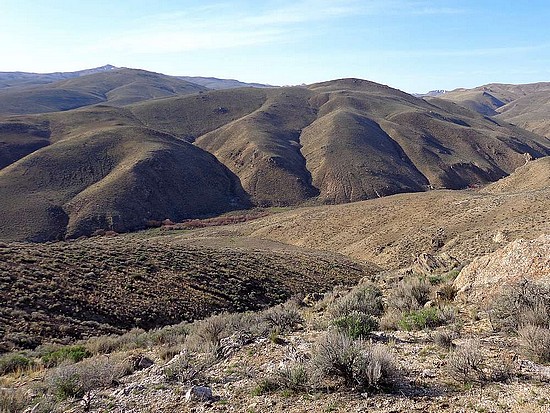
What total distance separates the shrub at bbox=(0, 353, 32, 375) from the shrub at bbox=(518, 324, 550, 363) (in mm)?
10411

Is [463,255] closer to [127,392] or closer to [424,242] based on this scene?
[424,242]

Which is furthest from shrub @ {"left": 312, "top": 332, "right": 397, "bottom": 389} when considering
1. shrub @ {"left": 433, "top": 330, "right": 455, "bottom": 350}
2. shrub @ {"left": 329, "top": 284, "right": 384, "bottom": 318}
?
shrub @ {"left": 329, "top": 284, "right": 384, "bottom": 318}

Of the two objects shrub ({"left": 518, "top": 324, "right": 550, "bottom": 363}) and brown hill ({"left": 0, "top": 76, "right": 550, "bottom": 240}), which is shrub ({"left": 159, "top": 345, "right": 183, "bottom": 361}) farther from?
brown hill ({"left": 0, "top": 76, "right": 550, "bottom": 240})

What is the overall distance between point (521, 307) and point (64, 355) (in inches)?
397

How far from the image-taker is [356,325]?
315 inches

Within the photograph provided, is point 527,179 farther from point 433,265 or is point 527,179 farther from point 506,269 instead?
point 506,269

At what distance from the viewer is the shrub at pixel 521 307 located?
7098 millimetres

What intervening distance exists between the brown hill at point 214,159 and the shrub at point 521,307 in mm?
54354

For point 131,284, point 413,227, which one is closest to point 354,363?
point 131,284

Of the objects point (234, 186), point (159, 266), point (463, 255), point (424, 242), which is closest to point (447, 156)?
point (234, 186)

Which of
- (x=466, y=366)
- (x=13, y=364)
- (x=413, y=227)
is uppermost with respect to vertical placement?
(x=466, y=366)

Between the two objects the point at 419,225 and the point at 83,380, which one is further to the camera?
the point at 419,225

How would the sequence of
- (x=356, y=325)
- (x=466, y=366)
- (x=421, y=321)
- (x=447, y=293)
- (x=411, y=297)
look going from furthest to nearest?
(x=411, y=297) → (x=447, y=293) → (x=421, y=321) → (x=356, y=325) → (x=466, y=366)

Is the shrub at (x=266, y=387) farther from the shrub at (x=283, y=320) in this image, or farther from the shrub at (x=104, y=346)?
Answer: the shrub at (x=104, y=346)
